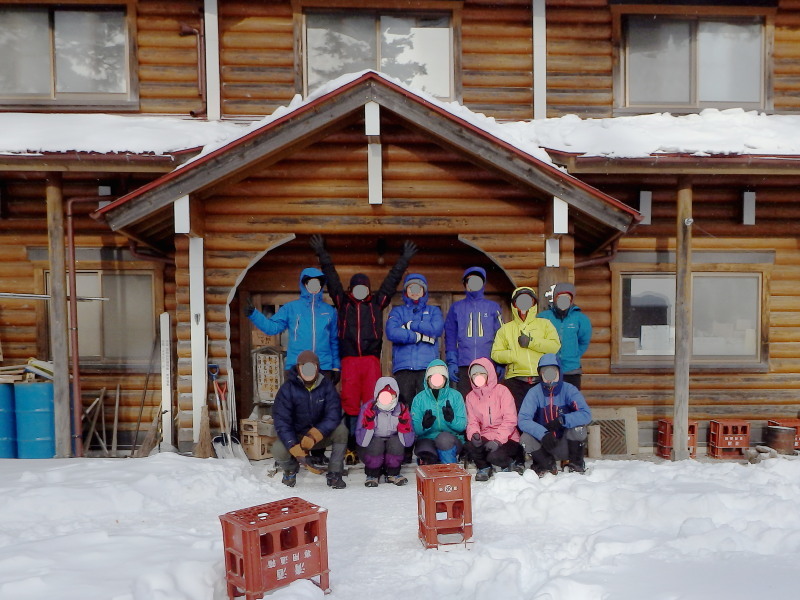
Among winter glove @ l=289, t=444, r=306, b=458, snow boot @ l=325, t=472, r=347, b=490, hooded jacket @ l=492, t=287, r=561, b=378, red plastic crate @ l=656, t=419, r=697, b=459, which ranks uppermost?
hooded jacket @ l=492, t=287, r=561, b=378

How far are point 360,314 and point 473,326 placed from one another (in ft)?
3.96

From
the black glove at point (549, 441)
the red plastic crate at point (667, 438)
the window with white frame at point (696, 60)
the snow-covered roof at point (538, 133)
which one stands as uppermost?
the window with white frame at point (696, 60)


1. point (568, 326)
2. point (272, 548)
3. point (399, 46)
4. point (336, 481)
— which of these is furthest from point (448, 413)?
point (399, 46)

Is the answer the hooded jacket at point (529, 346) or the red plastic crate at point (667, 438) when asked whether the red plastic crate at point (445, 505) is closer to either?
the hooded jacket at point (529, 346)

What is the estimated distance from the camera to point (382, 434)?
17.3 feet

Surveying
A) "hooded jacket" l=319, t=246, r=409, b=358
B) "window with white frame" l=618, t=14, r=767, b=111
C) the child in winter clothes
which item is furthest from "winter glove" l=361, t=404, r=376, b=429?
"window with white frame" l=618, t=14, r=767, b=111

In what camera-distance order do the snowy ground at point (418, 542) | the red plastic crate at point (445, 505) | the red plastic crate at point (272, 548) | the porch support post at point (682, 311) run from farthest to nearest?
the porch support post at point (682, 311), the red plastic crate at point (445, 505), the snowy ground at point (418, 542), the red plastic crate at point (272, 548)

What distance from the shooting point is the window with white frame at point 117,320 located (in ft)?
24.5

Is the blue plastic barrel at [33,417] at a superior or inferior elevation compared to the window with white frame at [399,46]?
inferior

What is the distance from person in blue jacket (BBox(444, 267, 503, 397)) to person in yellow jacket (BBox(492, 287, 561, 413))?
0.18 meters

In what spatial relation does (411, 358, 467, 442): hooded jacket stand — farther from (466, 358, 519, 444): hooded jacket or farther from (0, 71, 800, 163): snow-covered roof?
(0, 71, 800, 163): snow-covered roof

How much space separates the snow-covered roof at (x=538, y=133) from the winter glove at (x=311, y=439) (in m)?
3.33

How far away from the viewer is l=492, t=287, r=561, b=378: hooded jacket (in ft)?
18.5

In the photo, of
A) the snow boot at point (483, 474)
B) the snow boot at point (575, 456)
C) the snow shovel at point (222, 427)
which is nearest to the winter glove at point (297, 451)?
the snow shovel at point (222, 427)
